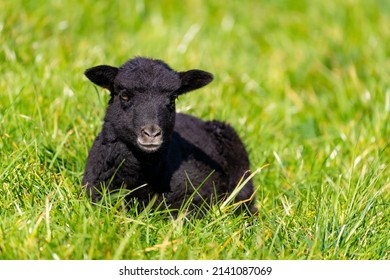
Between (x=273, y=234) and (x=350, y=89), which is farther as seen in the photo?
(x=350, y=89)

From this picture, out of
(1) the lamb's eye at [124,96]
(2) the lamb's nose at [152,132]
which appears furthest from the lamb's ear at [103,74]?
(2) the lamb's nose at [152,132]

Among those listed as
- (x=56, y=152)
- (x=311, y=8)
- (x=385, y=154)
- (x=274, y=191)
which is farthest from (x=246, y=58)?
(x=56, y=152)

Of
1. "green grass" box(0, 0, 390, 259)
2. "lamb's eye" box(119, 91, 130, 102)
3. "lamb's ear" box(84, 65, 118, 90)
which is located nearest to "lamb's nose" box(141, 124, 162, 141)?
"lamb's eye" box(119, 91, 130, 102)

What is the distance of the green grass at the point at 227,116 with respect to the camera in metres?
5.64

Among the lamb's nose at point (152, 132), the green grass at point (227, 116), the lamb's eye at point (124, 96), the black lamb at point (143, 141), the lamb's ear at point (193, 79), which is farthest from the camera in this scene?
the lamb's ear at point (193, 79)

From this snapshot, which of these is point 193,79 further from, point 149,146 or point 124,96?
point 149,146

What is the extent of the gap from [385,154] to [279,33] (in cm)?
429

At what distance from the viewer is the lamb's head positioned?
20.4 ft

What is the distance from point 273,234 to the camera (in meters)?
5.82

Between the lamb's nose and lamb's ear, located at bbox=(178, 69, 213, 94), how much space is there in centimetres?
74

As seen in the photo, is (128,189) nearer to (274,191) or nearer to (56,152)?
(56,152)

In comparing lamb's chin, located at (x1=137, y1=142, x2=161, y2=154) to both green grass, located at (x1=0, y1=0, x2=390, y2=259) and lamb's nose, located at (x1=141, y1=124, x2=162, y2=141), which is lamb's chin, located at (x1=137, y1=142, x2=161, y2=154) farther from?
green grass, located at (x1=0, y1=0, x2=390, y2=259)

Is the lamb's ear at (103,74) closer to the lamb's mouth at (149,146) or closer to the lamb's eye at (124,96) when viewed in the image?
the lamb's eye at (124,96)

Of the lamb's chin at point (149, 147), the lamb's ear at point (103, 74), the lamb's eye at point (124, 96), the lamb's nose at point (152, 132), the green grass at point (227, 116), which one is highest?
the lamb's ear at point (103, 74)
